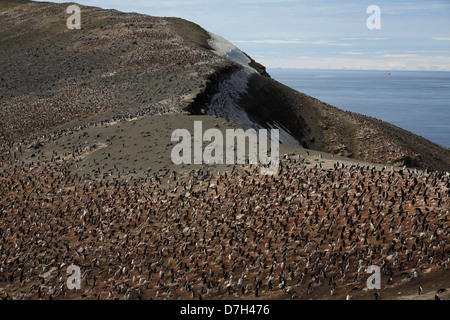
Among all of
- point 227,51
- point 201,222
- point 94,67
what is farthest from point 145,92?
point 227,51

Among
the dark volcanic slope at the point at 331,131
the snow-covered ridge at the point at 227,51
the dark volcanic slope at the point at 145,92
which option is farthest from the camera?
the snow-covered ridge at the point at 227,51

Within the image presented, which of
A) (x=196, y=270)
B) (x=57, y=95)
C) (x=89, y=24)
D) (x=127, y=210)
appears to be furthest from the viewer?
(x=89, y=24)

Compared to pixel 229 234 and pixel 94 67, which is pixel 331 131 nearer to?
pixel 94 67

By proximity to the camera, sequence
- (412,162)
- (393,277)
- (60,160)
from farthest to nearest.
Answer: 1. (412,162)
2. (60,160)
3. (393,277)

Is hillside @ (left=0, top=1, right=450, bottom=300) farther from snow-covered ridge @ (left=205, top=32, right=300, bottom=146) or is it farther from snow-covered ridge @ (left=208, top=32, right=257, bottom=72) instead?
snow-covered ridge @ (left=208, top=32, right=257, bottom=72)

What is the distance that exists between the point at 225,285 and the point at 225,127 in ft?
50.3

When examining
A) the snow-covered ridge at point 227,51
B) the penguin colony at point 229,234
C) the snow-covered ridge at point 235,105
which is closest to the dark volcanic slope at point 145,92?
the snow-covered ridge at point 235,105

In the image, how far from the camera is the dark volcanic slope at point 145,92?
152 ft

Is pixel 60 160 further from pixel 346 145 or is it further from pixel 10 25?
pixel 10 25

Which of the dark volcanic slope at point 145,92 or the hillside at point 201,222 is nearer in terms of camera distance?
the hillside at point 201,222

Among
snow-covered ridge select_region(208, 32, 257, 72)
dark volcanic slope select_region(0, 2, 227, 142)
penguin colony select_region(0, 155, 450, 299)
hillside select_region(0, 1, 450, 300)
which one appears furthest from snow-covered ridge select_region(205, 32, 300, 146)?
penguin colony select_region(0, 155, 450, 299)

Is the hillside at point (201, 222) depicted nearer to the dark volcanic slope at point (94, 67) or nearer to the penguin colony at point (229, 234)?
the penguin colony at point (229, 234)

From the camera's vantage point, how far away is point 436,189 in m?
16.5

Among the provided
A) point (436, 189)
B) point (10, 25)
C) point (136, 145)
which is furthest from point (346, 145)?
point (10, 25)
